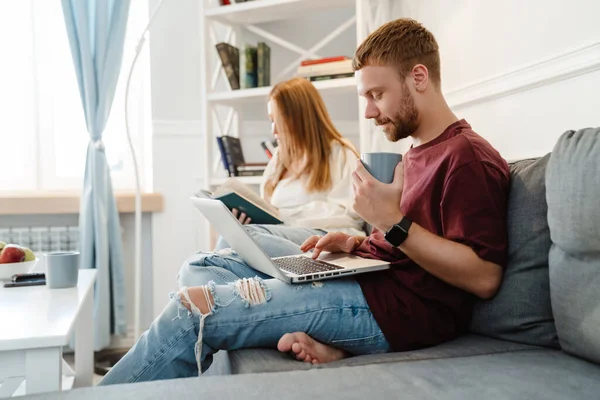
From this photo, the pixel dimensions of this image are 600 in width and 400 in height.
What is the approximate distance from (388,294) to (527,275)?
27cm

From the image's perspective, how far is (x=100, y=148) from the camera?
105 inches

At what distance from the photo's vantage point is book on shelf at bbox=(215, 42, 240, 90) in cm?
269

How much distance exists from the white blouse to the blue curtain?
3.09ft

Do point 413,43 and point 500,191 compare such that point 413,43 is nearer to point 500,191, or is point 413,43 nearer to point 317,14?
point 500,191

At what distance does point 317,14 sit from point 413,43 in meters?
1.82

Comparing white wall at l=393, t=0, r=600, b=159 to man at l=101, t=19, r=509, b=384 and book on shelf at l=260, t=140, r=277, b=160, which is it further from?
book on shelf at l=260, t=140, r=277, b=160

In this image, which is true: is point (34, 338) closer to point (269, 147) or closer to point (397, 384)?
point (397, 384)

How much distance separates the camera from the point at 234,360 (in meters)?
1.02

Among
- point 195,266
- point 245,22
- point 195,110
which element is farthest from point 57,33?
point 195,266

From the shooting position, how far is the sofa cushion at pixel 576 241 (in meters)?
0.87

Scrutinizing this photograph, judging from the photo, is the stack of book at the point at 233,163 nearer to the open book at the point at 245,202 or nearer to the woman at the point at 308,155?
the woman at the point at 308,155

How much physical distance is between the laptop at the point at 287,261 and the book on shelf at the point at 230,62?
154 centimetres

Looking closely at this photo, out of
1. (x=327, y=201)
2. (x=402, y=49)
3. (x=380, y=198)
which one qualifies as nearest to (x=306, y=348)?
(x=380, y=198)

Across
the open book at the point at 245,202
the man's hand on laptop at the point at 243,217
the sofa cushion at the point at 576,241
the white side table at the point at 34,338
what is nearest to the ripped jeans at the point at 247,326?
the white side table at the point at 34,338
